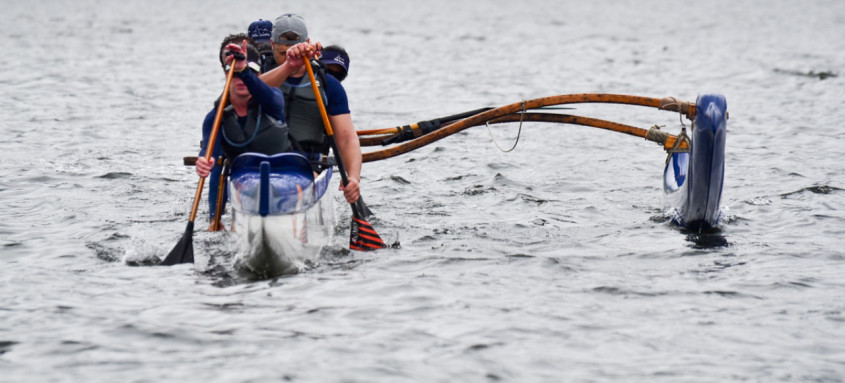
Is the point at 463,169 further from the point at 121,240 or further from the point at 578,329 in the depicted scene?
the point at 578,329

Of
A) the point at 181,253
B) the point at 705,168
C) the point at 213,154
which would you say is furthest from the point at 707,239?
the point at 181,253

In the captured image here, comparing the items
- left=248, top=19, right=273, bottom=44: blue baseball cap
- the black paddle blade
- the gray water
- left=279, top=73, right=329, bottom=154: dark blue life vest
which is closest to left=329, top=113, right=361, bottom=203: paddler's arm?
left=279, top=73, right=329, bottom=154: dark blue life vest

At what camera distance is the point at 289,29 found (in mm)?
8430

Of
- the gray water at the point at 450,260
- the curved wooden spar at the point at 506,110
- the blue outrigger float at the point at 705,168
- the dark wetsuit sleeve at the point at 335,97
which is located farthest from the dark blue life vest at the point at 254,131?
the blue outrigger float at the point at 705,168

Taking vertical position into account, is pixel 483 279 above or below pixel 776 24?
below

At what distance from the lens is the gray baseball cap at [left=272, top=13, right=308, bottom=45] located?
27.6ft

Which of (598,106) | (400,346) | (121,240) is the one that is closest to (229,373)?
(400,346)

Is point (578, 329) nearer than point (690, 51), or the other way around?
point (578, 329)

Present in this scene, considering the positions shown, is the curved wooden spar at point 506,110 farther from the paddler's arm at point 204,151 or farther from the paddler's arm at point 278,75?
the paddler's arm at point 204,151

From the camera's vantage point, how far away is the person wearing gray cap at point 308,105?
841cm

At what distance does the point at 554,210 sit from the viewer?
10.8 m

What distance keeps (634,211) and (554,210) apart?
86cm

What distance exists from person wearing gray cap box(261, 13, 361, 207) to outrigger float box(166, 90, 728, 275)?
1.08 ft

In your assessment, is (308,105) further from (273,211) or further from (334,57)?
(273,211)
